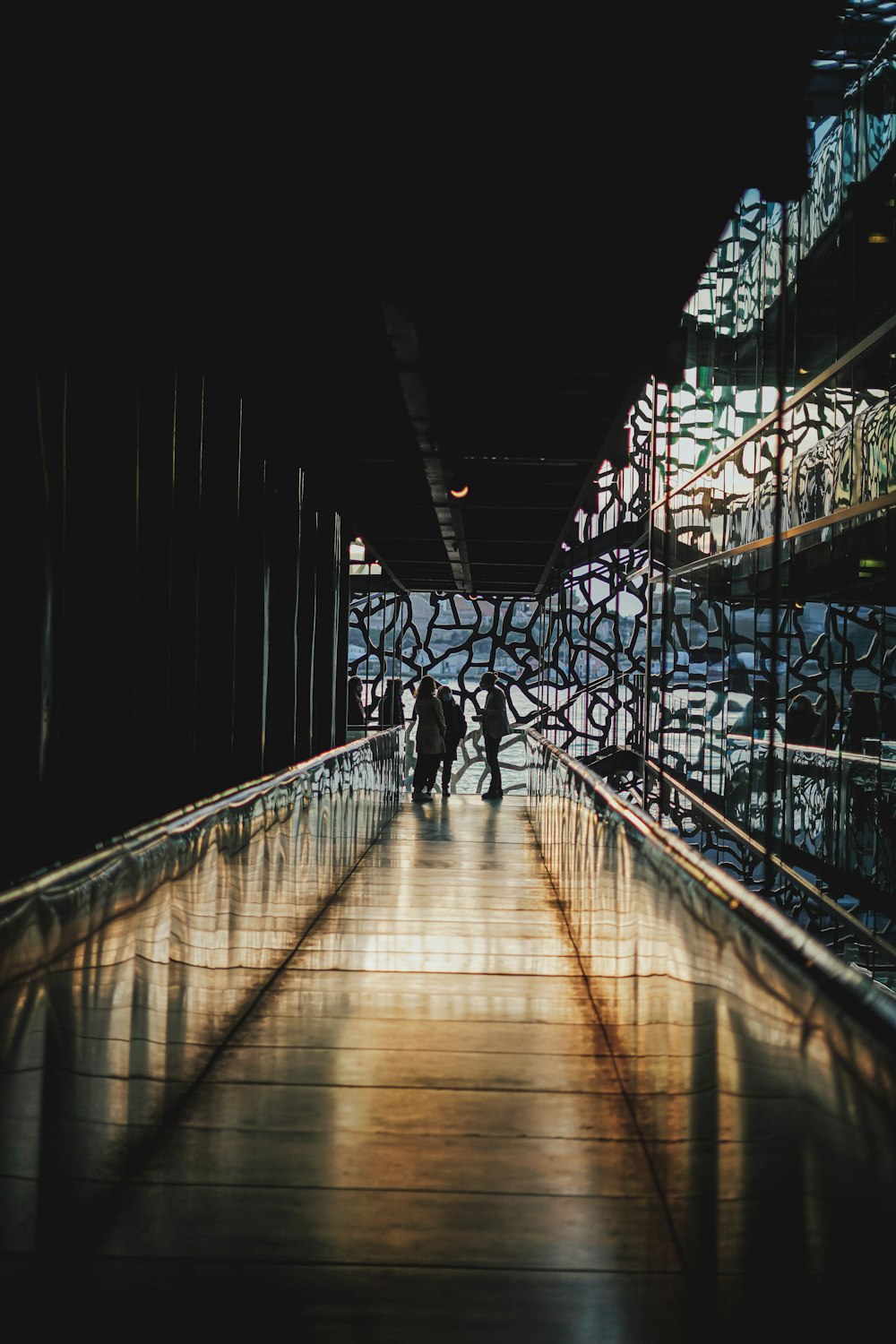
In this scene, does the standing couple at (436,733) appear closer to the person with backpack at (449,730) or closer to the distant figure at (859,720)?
the person with backpack at (449,730)

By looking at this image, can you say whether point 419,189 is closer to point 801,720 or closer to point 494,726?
point 801,720

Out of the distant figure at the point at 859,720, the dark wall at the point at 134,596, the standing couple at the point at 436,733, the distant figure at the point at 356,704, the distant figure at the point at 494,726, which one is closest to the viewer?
the dark wall at the point at 134,596

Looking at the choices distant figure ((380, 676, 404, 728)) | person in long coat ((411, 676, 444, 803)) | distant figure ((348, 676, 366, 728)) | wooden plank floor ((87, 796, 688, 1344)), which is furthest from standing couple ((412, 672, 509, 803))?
wooden plank floor ((87, 796, 688, 1344))

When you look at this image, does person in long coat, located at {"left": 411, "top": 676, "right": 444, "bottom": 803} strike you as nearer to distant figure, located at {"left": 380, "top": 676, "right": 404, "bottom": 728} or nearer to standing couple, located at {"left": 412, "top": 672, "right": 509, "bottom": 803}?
standing couple, located at {"left": 412, "top": 672, "right": 509, "bottom": 803}

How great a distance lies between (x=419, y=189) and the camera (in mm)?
5426

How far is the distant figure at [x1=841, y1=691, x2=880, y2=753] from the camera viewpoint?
10.6m

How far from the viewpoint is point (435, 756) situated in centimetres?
2080

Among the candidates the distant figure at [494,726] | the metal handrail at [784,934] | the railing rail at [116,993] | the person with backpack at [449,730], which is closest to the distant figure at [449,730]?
the person with backpack at [449,730]

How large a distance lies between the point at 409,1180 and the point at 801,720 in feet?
39.0

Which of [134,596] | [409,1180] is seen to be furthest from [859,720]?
[409,1180]

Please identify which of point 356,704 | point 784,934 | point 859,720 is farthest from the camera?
point 356,704

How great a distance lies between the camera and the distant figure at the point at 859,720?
10.6 meters

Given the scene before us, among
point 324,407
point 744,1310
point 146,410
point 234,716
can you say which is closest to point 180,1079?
point 744,1310

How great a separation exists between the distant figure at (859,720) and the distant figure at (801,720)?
3469 millimetres
